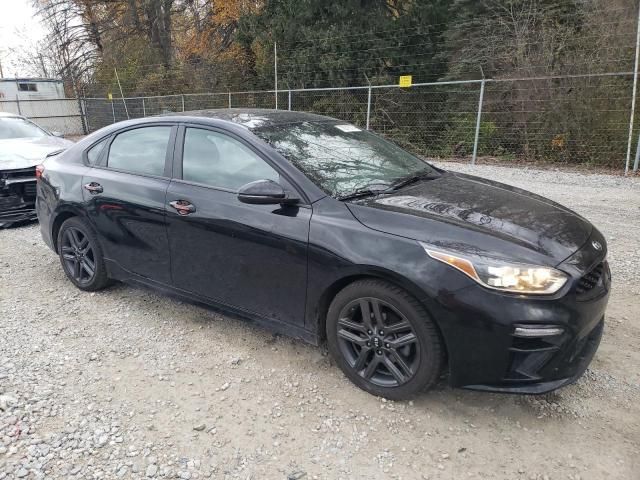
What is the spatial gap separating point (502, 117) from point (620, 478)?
1023 cm

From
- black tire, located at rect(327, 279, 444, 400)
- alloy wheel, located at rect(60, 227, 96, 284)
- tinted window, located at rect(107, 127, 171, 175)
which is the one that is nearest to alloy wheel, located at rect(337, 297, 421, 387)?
black tire, located at rect(327, 279, 444, 400)

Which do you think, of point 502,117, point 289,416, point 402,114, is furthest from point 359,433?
point 402,114

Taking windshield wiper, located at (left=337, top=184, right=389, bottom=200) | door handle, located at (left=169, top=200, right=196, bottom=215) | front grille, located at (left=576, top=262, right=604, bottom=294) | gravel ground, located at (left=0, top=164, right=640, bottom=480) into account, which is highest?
windshield wiper, located at (left=337, top=184, right=389, bottom=200)

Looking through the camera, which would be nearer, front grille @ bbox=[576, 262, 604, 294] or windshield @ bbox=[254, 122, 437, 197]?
front grille @ bbox=[576, 262, 604, 294]

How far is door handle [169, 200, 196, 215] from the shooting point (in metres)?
3.27

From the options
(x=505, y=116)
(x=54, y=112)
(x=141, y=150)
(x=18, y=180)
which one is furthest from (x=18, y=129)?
(x=54, y=112)

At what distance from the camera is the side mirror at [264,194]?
2779mm

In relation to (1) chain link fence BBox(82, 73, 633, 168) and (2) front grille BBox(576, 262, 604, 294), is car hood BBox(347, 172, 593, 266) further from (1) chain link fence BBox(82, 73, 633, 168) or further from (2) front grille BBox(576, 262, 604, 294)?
(1) chain link fence BBox(82, 73, 633, 168)

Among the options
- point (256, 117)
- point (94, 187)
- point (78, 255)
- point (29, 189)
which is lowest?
point (78, 255)

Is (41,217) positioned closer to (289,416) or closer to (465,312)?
(289,416)

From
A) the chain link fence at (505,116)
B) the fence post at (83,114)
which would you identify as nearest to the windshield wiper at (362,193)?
the chain link fence at (505,116)

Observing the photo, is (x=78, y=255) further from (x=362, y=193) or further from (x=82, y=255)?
(x=362, y=193)

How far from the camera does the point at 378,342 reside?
2.65m

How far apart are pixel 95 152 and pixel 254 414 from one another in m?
2.74
